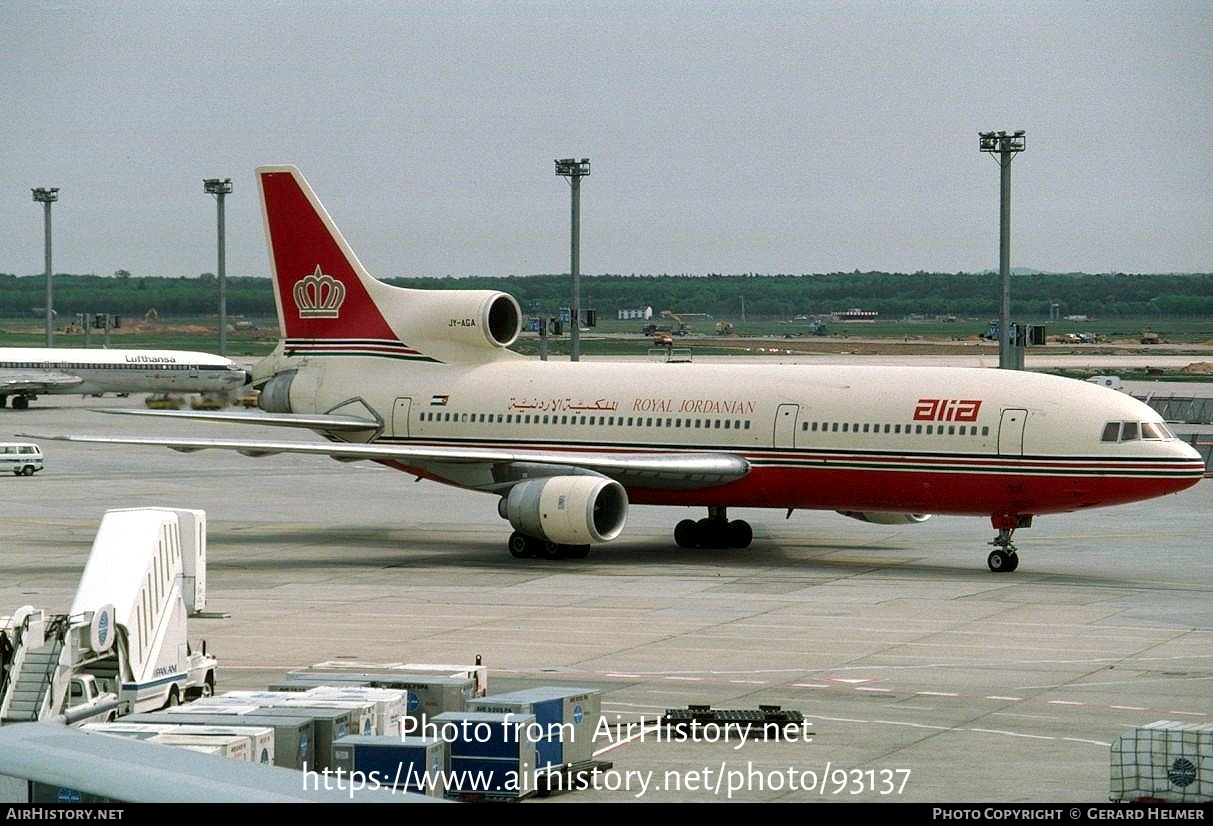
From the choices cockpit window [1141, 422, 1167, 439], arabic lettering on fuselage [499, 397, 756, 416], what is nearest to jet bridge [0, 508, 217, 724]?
arabic lettering on fuselage [499, 397, 756, 416]

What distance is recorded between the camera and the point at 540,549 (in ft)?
150

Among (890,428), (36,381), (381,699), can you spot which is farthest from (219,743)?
(36,381)

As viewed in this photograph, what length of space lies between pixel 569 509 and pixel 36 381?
77.4 m

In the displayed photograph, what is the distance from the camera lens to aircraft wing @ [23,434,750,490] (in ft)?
148

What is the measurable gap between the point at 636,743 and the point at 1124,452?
2036 cm

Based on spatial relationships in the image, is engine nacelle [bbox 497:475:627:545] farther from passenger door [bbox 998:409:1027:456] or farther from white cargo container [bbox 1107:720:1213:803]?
white cargo container [bbox 1107:720:1213:803]

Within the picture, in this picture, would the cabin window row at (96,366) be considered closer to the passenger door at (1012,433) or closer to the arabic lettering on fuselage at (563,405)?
the arabic lettering on fuselage at (563,405)

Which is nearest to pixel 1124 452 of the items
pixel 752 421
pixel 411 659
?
pixel 752 421

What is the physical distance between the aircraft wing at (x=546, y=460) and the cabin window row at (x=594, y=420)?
2.30 ft

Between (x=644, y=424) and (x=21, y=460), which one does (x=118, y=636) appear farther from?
(x=21, y=460)

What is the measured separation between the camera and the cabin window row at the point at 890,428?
42594 mm

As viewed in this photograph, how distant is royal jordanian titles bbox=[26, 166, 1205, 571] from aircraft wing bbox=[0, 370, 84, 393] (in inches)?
2525

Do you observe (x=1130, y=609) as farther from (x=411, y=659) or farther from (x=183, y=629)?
(x=183, y=629)

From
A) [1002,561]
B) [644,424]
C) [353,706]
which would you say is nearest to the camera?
[353,706]
